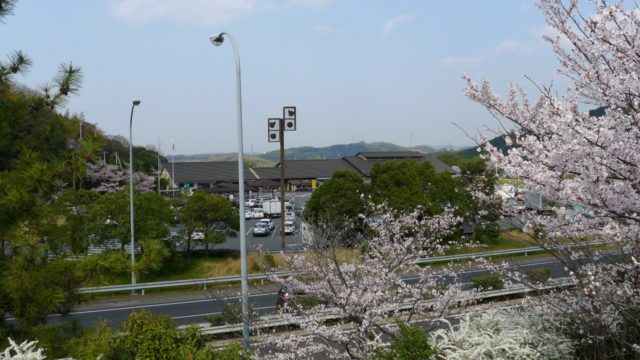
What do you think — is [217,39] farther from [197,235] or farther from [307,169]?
[307,169]

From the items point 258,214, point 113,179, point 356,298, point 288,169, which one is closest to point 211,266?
point 356,298

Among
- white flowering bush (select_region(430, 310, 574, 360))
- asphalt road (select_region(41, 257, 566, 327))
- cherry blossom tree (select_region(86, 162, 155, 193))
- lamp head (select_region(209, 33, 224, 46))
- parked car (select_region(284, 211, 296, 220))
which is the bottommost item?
asphalt road (select_region(41, 257, 566, 327))

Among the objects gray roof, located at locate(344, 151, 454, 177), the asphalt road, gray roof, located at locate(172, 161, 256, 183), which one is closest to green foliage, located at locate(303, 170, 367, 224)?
the asphalt road

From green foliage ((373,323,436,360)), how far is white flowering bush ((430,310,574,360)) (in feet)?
0.70

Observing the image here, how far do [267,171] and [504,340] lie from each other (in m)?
76.0

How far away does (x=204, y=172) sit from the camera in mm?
71312

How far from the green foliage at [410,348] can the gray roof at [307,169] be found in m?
68.6

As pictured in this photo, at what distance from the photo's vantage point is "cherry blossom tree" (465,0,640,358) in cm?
476

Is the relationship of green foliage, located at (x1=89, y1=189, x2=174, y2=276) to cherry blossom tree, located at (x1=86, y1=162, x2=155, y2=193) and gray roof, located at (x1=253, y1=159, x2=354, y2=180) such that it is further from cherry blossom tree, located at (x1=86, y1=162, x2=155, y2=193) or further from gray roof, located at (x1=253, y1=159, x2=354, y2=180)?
gray roof, located at (x1=253, y1=159, x2=354, y2=180)

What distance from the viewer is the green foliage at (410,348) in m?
5.28

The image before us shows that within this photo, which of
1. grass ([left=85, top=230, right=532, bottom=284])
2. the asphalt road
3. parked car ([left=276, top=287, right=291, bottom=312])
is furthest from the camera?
grass ([left=85, top=230, right=532, bottom=284])

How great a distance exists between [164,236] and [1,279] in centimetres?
1827

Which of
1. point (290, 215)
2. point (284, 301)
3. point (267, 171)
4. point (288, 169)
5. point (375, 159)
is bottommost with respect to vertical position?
point (290, 215)

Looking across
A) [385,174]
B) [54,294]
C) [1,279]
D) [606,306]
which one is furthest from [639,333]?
[385,174]
